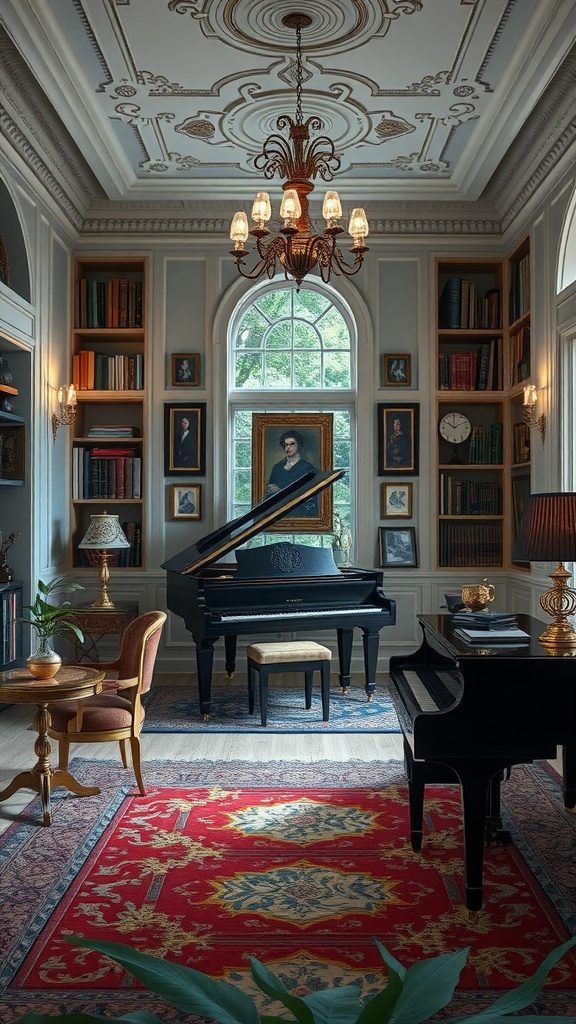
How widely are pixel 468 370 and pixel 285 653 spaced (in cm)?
323

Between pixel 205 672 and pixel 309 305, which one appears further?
pixel 309 305

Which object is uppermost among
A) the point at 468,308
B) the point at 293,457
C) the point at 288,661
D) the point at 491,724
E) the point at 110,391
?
the point at 468,308

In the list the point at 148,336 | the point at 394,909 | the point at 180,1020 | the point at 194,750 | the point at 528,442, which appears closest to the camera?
the point at 180,1020

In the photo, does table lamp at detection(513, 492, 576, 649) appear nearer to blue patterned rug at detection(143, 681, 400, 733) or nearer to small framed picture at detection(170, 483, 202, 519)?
blue patterned rug at detection(143, 681, 400, 733)

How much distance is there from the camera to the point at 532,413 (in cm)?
647

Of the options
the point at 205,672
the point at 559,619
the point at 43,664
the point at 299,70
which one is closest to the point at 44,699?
the point at 43,664

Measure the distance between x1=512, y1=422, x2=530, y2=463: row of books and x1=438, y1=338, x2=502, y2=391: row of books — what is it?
0.46 m

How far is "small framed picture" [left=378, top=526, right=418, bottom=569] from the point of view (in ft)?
24.6

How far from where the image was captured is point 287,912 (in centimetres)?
305

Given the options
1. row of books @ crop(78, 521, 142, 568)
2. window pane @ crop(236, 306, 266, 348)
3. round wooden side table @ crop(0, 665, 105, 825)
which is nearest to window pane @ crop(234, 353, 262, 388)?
window pane @ crop(236, 306, 266, 348)

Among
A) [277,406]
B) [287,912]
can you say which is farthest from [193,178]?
[287,912]

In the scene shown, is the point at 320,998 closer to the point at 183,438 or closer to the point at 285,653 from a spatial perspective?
the point at 285,653

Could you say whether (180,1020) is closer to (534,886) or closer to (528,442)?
(534,886)

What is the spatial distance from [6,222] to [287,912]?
485 cm
